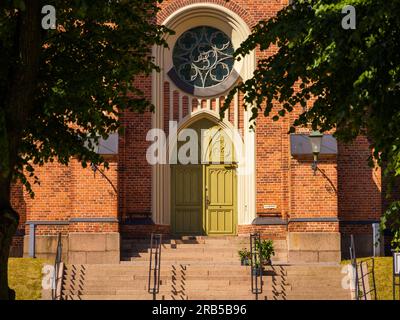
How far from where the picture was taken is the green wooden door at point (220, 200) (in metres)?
24.7

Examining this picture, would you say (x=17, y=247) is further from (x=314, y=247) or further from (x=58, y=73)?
(x=58, y=73)

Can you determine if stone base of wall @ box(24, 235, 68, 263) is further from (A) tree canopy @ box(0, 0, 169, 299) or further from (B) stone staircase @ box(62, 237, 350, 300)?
(A) tree canopy @ box(0, 0, 169, 299)

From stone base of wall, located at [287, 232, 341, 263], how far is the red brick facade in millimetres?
224

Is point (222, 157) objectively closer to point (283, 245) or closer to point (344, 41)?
point (283, 245)

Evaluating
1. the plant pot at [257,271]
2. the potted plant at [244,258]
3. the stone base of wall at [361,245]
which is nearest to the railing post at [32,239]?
the potted plant at [244,258]

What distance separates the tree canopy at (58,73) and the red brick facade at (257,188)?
25.0 ft

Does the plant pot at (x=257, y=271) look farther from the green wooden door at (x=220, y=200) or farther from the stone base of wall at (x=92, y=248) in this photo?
the green wooden door at (x=220, y=200)

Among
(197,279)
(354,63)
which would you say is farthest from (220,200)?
(354,63)

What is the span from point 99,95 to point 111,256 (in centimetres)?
838

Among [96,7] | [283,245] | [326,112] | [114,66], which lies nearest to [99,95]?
[114,66]

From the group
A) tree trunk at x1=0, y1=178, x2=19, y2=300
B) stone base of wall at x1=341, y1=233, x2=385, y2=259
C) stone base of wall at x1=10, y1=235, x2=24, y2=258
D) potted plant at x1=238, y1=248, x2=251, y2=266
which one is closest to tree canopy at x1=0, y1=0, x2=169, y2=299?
tree trunk at x1=0, y1=178, x2=19, y2=300

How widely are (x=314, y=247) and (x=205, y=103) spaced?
505cm

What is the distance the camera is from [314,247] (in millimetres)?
22719

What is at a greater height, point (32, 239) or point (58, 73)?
point (58, 73)
